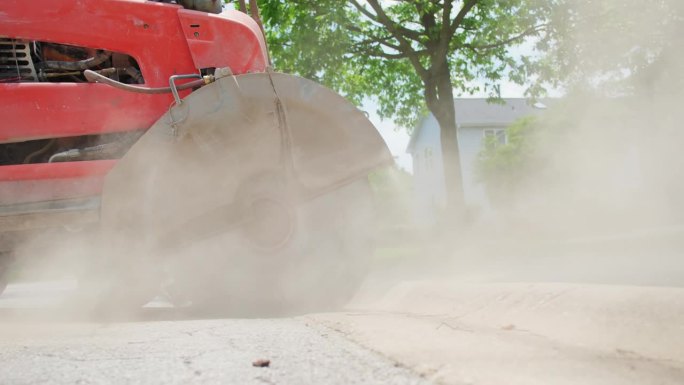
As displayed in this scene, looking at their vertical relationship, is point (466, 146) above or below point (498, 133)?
below

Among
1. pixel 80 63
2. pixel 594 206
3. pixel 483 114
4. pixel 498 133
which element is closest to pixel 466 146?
pixel 498 133

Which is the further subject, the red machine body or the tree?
the tree

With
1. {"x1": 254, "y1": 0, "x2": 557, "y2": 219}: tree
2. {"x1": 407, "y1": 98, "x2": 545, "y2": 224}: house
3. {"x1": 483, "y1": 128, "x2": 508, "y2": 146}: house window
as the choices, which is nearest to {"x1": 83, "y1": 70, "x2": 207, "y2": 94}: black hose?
{"x1": 254, "y1": 0, "x2": 557, "y2": 219}: tree

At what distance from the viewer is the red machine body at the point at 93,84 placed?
15.8 ft

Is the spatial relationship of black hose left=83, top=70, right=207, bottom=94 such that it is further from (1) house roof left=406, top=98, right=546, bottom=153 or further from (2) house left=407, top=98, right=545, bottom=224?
(1) house roof left=406, top=98, right=546, bottom=153

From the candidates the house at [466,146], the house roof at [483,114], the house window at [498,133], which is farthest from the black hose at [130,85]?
the house roof at [483,114]

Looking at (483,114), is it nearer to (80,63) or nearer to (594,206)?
(594,206)

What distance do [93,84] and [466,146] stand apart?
3675 centimetres

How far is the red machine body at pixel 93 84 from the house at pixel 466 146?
108 ft

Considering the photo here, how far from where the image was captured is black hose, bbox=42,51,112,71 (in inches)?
199

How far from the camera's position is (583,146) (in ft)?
68.8

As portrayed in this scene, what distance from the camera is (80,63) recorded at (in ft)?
16.7

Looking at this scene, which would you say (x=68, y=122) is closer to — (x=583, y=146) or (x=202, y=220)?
(x=202, y=220)

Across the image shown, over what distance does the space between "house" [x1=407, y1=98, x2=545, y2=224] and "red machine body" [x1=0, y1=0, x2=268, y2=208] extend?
3279cm
